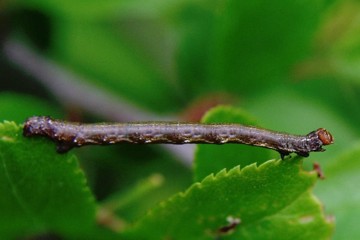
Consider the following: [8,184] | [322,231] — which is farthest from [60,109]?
[322,231]

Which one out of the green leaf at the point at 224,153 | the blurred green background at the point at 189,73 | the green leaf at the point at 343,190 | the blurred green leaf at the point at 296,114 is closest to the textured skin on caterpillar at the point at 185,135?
the green leaf at the point at 224,153

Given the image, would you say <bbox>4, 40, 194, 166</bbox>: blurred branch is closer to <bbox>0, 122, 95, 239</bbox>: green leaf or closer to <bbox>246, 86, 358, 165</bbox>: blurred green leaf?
<bbox>246, 86, 358, 165</bbox>: blurred green leaf

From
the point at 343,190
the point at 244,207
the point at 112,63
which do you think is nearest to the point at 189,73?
the point at 112,63

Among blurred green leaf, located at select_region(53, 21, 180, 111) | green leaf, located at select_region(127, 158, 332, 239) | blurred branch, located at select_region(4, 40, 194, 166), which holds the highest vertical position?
blurred green leaf, located at select_region(53, 21, 180, 111)

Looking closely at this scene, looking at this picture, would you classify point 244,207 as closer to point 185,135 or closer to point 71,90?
point 185,135

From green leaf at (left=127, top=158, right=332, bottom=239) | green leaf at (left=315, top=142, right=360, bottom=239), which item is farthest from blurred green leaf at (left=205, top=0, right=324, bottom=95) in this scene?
green leaf at (left=127, top=158, right=332, bottom=239)

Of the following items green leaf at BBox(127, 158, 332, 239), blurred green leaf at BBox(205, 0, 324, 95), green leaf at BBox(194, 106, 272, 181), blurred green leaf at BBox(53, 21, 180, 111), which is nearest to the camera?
green leaf at BBox(127, 158, 332, 239)
